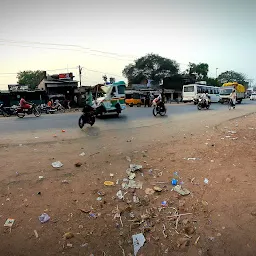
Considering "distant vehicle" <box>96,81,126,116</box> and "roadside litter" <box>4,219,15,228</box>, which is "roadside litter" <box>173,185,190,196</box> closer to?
"roadside litter" <box>4,219,15,228</box>

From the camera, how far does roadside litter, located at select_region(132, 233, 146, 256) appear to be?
2344 mm

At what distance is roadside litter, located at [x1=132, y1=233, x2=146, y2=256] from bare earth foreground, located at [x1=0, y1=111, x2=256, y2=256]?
41 mm

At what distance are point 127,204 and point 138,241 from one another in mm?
652

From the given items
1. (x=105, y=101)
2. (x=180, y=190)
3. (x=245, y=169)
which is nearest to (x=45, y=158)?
(x=180, y=190)

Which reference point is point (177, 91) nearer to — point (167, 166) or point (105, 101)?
point (105, 101)

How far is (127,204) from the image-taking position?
3.03 m

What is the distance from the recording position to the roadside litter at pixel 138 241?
2.34 meters

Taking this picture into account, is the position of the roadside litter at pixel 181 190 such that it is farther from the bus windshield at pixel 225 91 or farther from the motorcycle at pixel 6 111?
the bus windshield at pixel 225 91

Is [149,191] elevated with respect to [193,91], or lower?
Answer: lower

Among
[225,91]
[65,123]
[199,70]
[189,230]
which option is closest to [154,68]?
[199,70]

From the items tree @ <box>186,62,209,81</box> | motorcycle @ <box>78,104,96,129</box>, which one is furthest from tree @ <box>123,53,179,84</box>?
motorcycle @ <box>78,104,96,129</box>

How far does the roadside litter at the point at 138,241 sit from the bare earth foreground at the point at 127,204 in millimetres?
41

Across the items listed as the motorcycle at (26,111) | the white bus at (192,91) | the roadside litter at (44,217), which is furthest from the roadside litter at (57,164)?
the white bus at (192,91)

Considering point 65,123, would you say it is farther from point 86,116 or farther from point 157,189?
point 157,189
